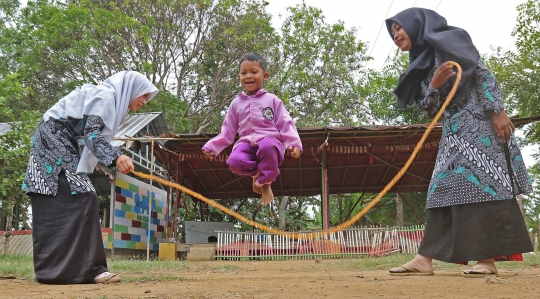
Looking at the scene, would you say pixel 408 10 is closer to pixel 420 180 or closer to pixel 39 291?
pixel 39 291

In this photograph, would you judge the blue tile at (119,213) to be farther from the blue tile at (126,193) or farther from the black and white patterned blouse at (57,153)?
the black and white patterned blouse at (57,153)

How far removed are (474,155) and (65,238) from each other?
3475 mm

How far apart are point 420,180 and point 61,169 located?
12.0 m

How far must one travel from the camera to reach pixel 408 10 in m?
4.39

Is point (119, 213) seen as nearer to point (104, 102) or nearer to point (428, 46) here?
point (104, 102)

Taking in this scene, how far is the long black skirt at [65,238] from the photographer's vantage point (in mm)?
3922

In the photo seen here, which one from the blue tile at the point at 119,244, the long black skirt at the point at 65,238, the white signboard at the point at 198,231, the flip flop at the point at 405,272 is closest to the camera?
the long black skirt at the point at 65,238

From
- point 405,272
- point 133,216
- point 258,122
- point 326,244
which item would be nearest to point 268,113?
point 258,122

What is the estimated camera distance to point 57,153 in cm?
408

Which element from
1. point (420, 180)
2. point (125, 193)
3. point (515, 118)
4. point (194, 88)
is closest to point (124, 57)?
point (194, 88)

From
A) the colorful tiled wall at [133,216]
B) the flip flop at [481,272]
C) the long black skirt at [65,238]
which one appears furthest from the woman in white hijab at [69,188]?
the colorful tiled wall at [133,216]

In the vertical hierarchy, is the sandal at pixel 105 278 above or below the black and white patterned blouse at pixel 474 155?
below

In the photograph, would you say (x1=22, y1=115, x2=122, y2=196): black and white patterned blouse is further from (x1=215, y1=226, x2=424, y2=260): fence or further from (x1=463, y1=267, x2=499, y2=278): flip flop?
(x1=215, y1=226, x2=424, y2=260): fence

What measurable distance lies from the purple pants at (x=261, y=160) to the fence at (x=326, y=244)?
6.91m
